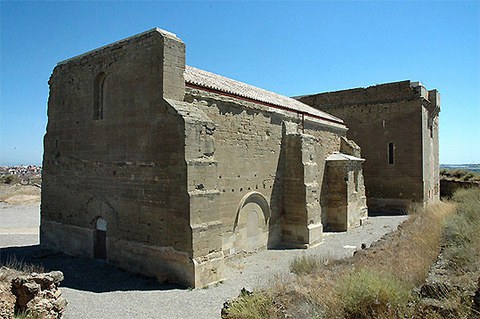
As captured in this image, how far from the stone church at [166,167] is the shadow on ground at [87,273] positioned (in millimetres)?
304

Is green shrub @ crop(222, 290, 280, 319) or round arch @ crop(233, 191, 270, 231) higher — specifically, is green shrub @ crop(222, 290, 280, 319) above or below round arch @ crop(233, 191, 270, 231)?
below

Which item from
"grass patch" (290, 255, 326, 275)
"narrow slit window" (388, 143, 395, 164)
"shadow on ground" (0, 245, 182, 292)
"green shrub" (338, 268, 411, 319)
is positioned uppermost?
"narrow slit window" (388, 143, 395, 164)

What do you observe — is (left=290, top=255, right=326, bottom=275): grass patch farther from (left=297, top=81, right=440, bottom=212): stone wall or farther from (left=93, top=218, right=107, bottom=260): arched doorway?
(left=297, top=81, right=440, bottom=212): stone wall

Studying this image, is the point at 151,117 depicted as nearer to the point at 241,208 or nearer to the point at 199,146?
the point at 199,146

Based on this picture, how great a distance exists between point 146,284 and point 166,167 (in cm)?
312

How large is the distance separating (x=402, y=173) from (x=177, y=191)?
1676 centimetres

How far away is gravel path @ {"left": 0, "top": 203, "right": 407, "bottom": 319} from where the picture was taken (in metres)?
7.09

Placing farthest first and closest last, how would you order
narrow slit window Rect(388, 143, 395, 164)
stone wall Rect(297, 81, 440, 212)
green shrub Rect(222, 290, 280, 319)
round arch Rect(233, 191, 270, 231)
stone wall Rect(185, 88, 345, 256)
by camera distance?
narrow slit window Rect(388, 143, 395, 164)
stone wall Rect(297, 81, 440, 212)
round arch Rect(233, 191, 270, 231)
stone wall Rect(185, 88, 345, 256)
green shrub Rect(222, 290, 280, 319)

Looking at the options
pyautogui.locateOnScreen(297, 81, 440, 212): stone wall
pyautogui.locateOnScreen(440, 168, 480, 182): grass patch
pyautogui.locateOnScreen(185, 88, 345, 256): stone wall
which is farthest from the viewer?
pyautogui.locateOnScreen(440, 168, 480, 182): grass patch

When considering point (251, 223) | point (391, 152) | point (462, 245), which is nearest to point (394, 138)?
point (391, 152)

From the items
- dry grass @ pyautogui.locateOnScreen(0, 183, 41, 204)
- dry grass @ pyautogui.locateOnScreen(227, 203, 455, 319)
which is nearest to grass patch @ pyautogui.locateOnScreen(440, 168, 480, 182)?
dry grass @ pyautogui.locateOnScreen(227, 203, 455, 319)

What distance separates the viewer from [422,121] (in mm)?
20016

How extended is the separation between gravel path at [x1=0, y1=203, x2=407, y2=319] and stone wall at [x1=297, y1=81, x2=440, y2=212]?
7.25 metres

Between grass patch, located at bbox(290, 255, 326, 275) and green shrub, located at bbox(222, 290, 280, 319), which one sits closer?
green shrub, located at bbox(222, 290, 280, 319)
